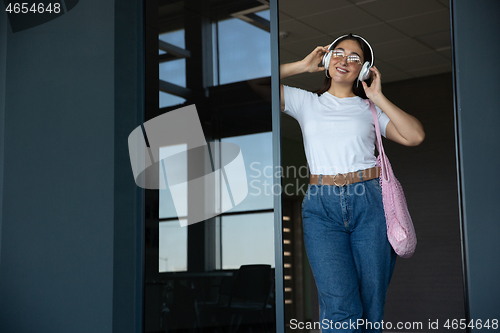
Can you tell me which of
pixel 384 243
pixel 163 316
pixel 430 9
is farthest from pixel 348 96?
pixel 430 9

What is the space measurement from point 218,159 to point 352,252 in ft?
5.40

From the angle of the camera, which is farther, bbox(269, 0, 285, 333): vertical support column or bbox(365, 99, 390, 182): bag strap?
bbox(269, 0, 285, 333): vertical support column

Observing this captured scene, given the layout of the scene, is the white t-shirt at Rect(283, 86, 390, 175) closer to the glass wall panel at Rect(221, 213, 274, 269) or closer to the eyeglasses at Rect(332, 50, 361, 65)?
the eyeglasses at Rect(332, 50, 361, 65)

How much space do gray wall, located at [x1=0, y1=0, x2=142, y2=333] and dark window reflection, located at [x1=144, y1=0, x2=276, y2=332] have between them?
309mm

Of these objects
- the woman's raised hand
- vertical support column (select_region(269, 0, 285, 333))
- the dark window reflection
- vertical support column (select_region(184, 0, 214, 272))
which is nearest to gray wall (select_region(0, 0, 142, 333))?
the dark window reflection

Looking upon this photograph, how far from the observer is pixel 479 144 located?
82.0 inches

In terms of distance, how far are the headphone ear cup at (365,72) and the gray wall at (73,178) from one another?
135 centimetres

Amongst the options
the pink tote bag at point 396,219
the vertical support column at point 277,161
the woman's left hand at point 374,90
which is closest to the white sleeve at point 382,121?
the woman's left hand at point 374,90

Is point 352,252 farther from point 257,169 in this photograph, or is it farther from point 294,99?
point 257,169

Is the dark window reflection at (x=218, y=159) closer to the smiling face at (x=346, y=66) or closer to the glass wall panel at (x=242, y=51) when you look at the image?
the glass wall panel at (x=242, y=51)

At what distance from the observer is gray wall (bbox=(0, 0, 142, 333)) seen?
2.99 meters

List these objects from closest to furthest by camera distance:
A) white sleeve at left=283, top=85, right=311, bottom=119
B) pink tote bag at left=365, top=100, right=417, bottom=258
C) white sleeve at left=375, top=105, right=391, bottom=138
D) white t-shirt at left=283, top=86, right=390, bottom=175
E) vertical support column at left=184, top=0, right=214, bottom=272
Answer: pink tote bag at left=365, top=100, right=417, bottom=258 < white t-shirt at left=283, top=86, right=390, bottom=175 < white sleeve at left=375, top=105, right=391, bottom=138 < white sleeve at left=283, top=85, right=311, bottom=119 < vertical support column at left=184, top=0, right=214, bottom=272

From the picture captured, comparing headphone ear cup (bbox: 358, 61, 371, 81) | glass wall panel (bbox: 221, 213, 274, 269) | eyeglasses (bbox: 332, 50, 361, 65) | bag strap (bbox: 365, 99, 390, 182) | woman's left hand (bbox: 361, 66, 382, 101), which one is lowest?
glass wall panel (bbox: 221, 213, 274, 269)

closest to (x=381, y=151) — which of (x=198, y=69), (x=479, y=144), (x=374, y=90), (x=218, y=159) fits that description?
(x=374, y=90)
